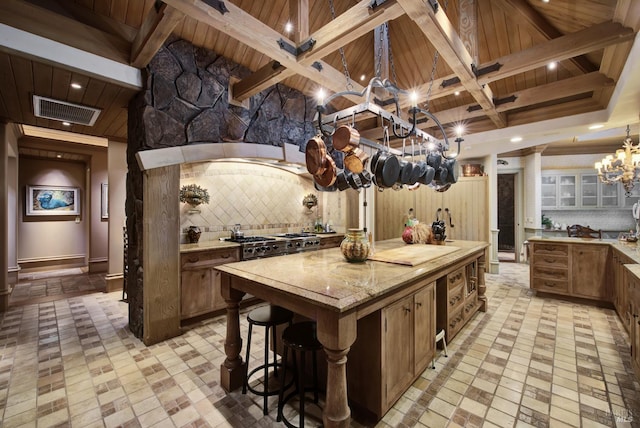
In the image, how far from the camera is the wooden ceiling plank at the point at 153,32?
2.09 meters

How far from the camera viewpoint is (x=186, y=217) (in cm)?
378

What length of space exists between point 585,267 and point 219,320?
4974 millimetres

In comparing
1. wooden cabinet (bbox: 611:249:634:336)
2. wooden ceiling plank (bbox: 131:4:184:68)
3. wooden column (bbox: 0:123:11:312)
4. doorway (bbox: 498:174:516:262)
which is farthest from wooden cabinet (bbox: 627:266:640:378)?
doorway (bbox: 498:174:516:262)

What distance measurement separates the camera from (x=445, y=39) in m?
2.28

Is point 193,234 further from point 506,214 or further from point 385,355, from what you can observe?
point 506,214

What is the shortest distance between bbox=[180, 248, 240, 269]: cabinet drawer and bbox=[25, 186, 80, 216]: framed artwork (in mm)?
5040

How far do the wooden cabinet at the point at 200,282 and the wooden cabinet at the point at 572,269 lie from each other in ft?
14.7

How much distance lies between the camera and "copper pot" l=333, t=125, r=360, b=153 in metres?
2.09

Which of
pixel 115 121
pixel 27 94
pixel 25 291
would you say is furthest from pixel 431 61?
pixel 25 291

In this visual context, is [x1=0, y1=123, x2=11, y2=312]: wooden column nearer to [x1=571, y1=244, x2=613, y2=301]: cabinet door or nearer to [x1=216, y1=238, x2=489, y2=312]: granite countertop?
[x1=216, y1=238, x2=489, y2=312]: granite countertop

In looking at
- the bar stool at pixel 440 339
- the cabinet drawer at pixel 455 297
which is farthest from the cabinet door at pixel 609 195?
the bar stool at pixel 440 339

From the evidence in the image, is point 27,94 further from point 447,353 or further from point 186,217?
point 447,353

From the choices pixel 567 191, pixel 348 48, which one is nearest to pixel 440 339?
pixel 348 48

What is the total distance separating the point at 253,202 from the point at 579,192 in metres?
7.90
